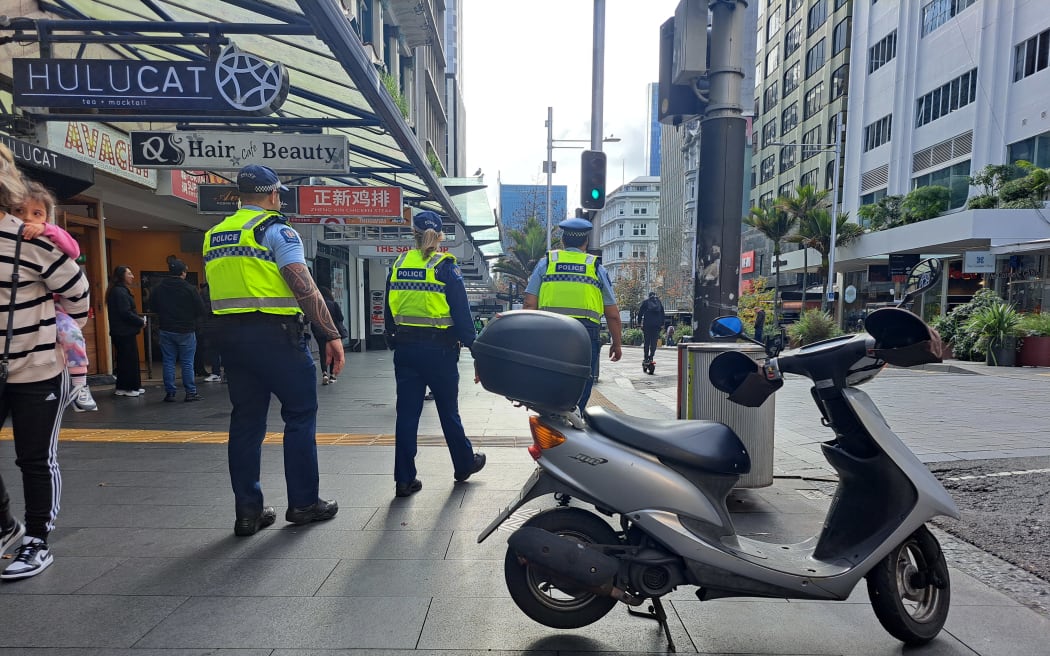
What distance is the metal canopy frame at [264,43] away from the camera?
5516 mm

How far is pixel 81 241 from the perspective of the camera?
9789 mm

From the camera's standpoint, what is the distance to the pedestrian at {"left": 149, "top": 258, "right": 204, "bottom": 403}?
7.92 m

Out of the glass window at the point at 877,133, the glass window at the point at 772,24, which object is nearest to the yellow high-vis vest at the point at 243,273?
the glass window at the point at 877,133

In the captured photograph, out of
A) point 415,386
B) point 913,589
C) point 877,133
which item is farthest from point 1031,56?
point 415,386

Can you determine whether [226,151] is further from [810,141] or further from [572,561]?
[810,141]

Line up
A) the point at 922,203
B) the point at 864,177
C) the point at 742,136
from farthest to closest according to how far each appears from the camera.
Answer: the point at 864,177 < the point at 922,203 < the point at 742,136

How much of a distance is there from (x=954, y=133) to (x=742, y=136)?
32978 mm

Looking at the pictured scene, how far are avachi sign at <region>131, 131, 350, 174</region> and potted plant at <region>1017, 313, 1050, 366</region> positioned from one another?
15171mm

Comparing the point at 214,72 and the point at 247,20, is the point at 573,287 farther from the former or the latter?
the point at 247,20

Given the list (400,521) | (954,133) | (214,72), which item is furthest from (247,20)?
(954,133)

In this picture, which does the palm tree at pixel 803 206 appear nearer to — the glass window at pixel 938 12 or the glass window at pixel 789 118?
the glass window at pixel 938 12

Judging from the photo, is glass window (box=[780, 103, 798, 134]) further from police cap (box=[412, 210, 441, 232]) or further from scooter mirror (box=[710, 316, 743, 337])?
scooter mirror (box=[710, 316, 743, 337])

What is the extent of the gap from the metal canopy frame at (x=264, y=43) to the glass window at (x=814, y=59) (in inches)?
1807

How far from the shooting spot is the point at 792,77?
51781 mm
